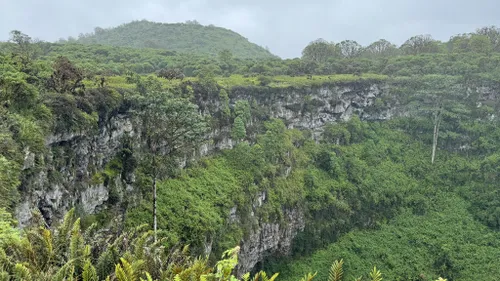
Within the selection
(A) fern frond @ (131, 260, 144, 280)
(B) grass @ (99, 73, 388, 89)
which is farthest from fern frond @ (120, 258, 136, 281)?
(B) grass @ (99, 73, 388, 89)

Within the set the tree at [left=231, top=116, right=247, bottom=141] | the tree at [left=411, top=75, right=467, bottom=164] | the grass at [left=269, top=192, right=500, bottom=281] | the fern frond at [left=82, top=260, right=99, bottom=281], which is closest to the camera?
the fern frond at [left=82, top=260, right=99, bottom=281]

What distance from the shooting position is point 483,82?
4053 cm

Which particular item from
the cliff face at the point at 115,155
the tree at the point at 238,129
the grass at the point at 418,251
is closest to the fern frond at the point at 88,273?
the cliff face at the point at 115,155

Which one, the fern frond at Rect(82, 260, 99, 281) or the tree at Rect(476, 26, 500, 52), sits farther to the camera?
the tree at Rect(476, 26, 500, 52)

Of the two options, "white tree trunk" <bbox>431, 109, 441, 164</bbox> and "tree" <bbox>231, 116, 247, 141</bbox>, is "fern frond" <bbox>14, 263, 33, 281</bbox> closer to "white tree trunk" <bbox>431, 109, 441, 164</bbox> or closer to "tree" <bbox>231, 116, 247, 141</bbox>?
"tree" <bbox>231, 116, 247, 141</bbox>

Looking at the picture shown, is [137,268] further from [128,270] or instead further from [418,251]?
[418,251]

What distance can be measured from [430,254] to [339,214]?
736 cm

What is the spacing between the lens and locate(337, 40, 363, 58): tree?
58.6 m

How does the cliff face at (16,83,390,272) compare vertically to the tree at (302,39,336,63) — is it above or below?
below

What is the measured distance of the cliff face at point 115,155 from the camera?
1389 cm

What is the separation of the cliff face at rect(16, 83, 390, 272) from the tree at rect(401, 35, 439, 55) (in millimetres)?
25021

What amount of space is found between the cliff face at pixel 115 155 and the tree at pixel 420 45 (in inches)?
985

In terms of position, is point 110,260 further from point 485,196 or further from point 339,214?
point 485,196

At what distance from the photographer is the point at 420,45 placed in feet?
184
